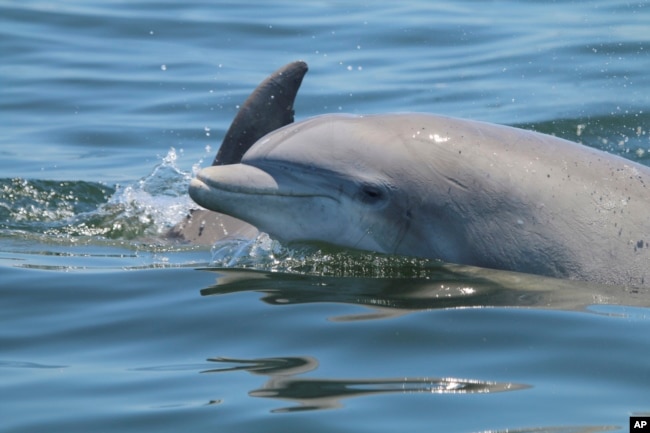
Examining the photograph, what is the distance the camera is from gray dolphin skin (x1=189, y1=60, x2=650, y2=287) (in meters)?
8.55

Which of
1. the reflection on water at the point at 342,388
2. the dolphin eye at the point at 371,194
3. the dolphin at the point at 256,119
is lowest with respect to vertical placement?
the reflection on water at the point at 342,388

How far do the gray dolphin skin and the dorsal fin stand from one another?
2379 mm

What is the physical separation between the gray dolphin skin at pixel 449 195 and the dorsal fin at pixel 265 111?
2.38m

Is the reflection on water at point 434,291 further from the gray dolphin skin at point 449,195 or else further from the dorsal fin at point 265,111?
the dorsal fin at point 265,111

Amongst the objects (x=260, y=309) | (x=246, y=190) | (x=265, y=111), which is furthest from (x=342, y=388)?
(x=265, y=111)

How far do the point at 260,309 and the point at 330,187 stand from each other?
3.35 feet

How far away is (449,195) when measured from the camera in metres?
8.62

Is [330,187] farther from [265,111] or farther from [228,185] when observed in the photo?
[265,111]

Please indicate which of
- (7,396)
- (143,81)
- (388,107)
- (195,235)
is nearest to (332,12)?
(143,81)

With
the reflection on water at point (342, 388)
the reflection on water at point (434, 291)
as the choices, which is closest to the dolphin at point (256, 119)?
the reflection on water at point (434, 291)

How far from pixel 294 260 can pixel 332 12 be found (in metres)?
16.7

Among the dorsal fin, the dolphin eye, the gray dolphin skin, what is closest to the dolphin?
the dorsal fin

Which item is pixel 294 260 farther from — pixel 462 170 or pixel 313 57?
pixel 313 57

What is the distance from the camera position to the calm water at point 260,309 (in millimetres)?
6602
